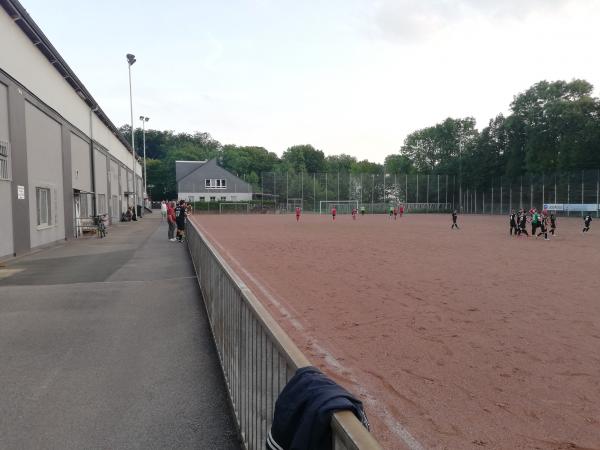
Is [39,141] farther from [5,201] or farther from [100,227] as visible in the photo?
[100,227]

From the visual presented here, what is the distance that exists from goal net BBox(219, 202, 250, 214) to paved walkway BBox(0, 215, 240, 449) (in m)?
54.5

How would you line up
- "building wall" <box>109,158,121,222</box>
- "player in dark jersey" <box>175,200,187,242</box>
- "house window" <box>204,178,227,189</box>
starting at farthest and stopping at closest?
"house window" <box>204,178,227,189</box> → "building wall" <box>109,158,121,222</box> → "player in dark jersey" <box>175,200,187,242</box>

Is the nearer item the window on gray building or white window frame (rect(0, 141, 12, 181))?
white window frame (rect(0, 141, 12, 181))

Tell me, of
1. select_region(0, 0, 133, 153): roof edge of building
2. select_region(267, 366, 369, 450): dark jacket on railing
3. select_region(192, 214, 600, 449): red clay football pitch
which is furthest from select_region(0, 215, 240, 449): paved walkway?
select_region(0, 0, 133, 153): roof edge of building

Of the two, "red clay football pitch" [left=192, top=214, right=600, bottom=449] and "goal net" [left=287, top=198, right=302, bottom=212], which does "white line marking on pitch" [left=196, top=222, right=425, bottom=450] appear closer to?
"red clay football pitch" [left=192, top=214, right=600, bottom=449]

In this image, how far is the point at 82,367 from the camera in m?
5.26

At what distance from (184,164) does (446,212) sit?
163 ft

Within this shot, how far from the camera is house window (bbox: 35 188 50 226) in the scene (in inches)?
695

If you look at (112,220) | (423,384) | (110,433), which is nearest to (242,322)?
(110,433)

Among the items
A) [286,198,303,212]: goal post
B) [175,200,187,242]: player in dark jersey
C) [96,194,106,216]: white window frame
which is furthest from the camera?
[286,198,303,212]: goal post

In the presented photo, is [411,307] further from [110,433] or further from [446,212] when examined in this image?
[446,212]

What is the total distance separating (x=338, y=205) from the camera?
7106 cm

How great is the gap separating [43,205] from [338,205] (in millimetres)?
55262

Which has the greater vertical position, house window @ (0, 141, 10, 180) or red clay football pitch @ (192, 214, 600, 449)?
house window @ (0, 141, 10, 180)
